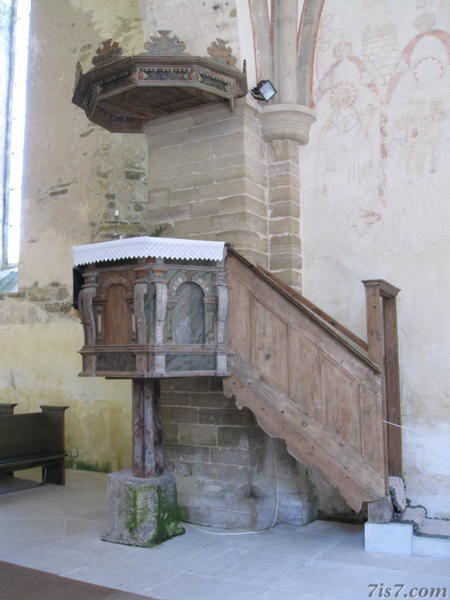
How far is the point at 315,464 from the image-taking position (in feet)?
14.5

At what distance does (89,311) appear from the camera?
456cm

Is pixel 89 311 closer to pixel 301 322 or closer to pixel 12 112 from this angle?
pixel 301 322

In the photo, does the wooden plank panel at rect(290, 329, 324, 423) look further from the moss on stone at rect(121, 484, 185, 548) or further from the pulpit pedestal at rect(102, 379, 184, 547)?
the moss on stone at rect(121, 484, 185, 548)

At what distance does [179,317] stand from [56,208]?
185 inches

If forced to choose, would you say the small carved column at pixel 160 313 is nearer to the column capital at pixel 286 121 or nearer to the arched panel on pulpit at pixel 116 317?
the arched panel on pulpit at pixel 116 317

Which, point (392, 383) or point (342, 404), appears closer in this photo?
point (342, 404)

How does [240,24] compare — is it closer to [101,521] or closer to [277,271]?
[277,271]

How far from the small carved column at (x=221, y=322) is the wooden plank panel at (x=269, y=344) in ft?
0.80

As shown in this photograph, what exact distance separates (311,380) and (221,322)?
752 mm

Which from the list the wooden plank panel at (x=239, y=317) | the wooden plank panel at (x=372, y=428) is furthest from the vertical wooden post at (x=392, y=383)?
the wooden plank panel at (x=239, y=317)

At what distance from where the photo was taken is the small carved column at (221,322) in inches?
180

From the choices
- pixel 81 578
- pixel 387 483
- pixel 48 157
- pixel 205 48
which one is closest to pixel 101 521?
pixel 81 578

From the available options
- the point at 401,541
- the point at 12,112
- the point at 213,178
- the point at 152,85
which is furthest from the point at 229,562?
the point at 12,112

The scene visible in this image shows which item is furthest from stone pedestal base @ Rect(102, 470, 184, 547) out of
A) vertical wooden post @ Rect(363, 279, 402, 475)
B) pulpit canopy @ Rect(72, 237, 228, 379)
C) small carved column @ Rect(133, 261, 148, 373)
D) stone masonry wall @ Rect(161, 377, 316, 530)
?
vertical wooden post @ Rect(363, 279, 402, 475)
